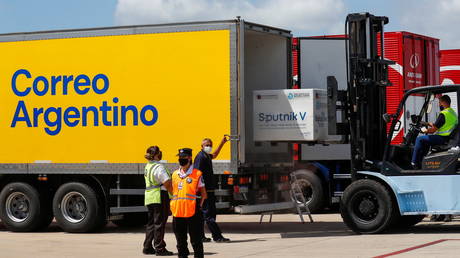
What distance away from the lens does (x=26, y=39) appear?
18656mm

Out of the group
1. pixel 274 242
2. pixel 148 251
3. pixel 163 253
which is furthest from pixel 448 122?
pixel 148 251

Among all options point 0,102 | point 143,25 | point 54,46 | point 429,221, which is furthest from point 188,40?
point 429,221

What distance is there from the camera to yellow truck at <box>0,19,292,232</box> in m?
17.1

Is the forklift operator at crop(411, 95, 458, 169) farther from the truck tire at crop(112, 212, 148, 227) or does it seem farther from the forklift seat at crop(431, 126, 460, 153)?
the truck tire at crop(112, 212, 148, 227)

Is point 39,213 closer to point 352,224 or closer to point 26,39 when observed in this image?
point 26,39

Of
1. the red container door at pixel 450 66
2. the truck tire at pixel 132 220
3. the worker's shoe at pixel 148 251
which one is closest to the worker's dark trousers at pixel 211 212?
the worker's shoe at pixel 148 251

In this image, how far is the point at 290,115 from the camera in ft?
56.3

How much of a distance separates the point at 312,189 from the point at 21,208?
6617 millimetres

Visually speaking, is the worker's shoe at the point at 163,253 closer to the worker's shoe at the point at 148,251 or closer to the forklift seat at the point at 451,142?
the worker's shoe at the point at 148,251

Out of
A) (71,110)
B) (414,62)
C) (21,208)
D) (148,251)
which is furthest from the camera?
(414,62)

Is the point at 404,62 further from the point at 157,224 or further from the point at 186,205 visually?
the point at 186,205

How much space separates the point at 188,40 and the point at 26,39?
3.41m

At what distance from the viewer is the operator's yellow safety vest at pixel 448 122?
53.6 ft

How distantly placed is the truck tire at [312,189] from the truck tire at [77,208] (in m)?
5.49
